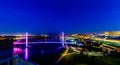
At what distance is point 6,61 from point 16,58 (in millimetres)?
118

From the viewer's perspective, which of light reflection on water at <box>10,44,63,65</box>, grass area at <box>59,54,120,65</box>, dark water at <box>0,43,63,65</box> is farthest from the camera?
light reflection on water at <box>10,44,63,65</box>

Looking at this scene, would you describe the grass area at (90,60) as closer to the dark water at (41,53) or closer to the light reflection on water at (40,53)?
the dark water at (41,53)

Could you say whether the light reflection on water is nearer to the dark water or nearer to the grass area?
the dark water

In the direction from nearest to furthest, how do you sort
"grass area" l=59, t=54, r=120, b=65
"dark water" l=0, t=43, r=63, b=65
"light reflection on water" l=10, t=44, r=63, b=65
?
1. "grass area" l=59, t=54, r=120, b=65
2. "dark water" l=0, t=43, r=63, b=65
3. "light reflection on water" l=10, t=44, r=63, b=65

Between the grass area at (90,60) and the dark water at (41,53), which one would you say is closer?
the grass area at (90,60)

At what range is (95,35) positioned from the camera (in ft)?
27.5

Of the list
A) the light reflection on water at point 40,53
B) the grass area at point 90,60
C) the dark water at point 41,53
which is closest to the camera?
the grass area at point 90,60

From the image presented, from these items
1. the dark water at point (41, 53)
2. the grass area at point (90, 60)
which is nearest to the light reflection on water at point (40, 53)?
the dark water at point (41, 53)

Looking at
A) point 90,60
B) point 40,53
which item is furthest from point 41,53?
point 90,60

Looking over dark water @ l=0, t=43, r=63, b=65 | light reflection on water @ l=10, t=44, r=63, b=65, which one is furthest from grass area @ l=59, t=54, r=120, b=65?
light reflection on water @ l=10, t=44, r=63, b=65

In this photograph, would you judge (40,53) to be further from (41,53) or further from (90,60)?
(90,60)

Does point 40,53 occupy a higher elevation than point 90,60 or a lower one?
lower

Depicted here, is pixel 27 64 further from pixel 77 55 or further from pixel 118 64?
pixel 77 55

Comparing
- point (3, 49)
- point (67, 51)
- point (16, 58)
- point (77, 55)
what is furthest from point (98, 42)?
point (3, 49)
